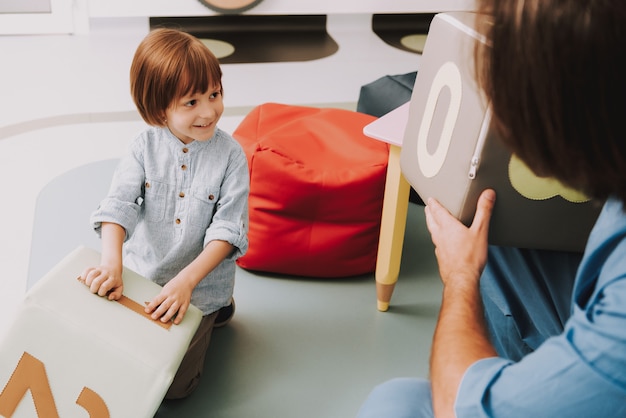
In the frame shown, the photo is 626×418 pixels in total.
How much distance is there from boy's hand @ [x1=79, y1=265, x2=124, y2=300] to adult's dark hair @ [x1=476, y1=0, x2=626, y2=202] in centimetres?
84

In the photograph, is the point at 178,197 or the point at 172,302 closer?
the point at 172,302

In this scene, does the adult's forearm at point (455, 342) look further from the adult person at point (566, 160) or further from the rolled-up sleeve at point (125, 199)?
the rolled-up sleeve at point (125, 199)

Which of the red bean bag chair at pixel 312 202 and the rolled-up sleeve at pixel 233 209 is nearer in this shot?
the rolled-up sleeve at pixel 233 209

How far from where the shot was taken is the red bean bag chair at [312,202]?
5.96ft

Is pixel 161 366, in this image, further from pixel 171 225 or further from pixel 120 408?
pixel 171 225

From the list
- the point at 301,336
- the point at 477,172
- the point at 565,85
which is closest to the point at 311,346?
the point at 301,336

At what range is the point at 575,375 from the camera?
78 centimetres

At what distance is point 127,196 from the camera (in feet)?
4.76

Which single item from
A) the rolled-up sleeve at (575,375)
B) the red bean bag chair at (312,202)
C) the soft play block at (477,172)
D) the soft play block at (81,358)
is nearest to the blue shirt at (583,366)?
the rolled-up sleeve at (575,375)

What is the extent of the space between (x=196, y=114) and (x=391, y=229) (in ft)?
1.94

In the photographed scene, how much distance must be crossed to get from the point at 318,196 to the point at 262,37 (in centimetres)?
200

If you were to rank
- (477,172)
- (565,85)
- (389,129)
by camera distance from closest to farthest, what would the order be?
(565,85), (477,172), (389,129)

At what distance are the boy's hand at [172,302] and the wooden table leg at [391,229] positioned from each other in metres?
0.56

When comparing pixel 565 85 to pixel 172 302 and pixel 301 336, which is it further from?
pixel 301 336
